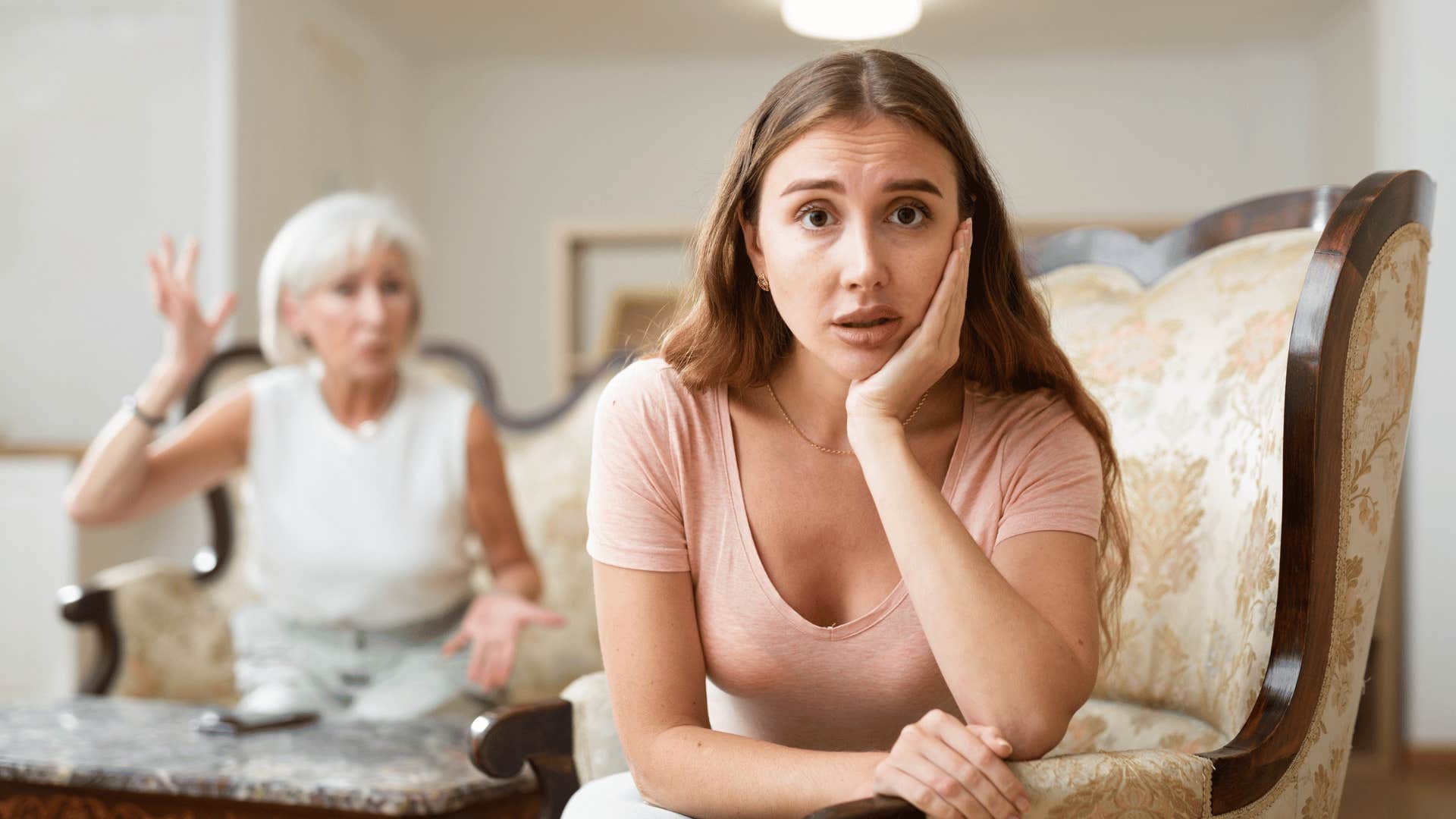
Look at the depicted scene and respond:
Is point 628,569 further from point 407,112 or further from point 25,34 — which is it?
point 407,112

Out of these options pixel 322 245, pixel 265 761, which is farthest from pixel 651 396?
pixel 322 245

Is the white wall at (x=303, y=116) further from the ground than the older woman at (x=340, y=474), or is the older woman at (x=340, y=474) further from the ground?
the white wall at (x=303, y=116)

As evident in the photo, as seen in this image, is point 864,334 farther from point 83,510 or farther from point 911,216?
point 83,510

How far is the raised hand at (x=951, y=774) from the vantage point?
981mm

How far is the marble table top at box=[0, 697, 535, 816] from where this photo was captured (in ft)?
5.17

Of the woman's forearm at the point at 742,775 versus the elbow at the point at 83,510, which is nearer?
the woman's forearm at the point at 742,775

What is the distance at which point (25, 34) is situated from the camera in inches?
174

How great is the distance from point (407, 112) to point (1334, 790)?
5.54 m

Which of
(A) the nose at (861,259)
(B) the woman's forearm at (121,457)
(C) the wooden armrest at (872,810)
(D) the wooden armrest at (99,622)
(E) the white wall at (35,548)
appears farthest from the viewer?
(E) the white wall at (35,548)

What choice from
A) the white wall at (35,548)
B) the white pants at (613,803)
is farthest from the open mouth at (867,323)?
the white wall at (35,548)

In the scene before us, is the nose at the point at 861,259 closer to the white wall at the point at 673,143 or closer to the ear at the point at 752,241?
the ear at the point at 752,241

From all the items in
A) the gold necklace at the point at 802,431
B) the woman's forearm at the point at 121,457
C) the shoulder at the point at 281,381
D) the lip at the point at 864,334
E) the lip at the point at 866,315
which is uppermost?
the lip at the point at 866,315

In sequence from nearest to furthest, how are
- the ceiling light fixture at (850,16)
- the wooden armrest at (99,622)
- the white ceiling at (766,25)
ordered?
1. the wooden armrest at (99,622)
2. the ceiling light fixture at (850,16)
3. the white ceiling at (766,25)

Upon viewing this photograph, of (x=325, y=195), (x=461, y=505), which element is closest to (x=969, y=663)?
(x=461, y=505)
